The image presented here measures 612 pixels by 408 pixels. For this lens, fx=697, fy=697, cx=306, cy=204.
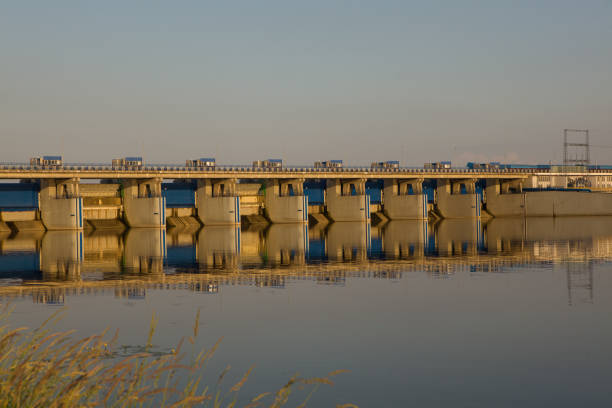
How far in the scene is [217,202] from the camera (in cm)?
12838

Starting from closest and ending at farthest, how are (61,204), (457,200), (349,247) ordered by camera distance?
(349,247) → (61,204) → (457,200)

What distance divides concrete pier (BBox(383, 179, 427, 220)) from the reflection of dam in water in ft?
170

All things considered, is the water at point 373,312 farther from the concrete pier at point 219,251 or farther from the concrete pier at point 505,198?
the concrete pier at point 505,198

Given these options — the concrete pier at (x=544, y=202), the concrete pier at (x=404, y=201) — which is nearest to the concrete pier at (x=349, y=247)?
the concrete pier at (x=404, y=201)

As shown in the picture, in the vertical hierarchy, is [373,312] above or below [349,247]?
below

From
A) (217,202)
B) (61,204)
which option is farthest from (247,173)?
(61,204)

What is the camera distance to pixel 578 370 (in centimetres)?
2083

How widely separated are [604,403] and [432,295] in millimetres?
20539

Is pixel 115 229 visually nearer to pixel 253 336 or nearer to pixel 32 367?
pixel 253 336

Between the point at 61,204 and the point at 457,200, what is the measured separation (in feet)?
268

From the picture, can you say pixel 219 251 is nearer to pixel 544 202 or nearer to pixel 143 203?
pixel 143 203

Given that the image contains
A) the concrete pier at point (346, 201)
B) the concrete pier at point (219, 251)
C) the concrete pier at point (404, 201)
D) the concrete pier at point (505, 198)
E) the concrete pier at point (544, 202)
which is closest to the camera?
the concrete pier at point (219, 251)

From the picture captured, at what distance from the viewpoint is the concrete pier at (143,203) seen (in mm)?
119250

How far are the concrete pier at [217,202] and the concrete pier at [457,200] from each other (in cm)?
4953
